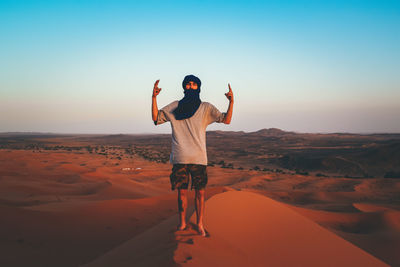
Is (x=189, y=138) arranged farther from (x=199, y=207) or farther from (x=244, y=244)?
(x=244, y=244)

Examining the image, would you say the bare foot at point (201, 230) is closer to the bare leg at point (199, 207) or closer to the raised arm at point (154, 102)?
the bare leg at point (199, 207)

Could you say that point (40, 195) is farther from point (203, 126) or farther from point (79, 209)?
point (203, 126)

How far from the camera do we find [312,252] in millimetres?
3072

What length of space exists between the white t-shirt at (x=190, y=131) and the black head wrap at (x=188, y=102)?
5 centimetres

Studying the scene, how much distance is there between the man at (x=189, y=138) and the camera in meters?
3.13

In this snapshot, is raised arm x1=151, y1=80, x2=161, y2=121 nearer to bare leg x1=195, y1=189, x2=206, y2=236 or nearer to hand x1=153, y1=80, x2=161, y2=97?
hand x1=153, y1=80, x2=161, y2=97

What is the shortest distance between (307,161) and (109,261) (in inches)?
951

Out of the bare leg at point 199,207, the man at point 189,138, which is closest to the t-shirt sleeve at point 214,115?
the man at point 189,138

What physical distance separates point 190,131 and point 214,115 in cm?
Answer: 38

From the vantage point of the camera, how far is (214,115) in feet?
10.7

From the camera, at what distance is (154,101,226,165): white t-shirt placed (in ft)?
10.2

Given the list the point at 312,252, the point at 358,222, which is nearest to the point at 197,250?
the point at 312,252

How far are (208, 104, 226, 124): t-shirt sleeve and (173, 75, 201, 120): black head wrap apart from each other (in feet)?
0.59

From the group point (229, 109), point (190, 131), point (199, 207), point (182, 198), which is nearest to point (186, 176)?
point (182, 198)
